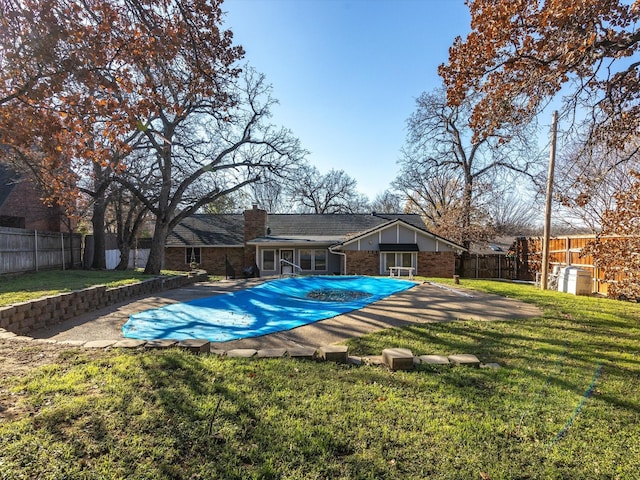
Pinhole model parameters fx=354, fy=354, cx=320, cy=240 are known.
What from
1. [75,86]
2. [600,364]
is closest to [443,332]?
[600,364]

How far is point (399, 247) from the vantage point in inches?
797

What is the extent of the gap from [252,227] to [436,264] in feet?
38.7

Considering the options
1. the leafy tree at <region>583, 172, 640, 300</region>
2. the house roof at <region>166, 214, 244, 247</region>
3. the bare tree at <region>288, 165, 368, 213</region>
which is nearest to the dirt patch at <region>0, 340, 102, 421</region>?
the leafy tree at <region>583, 172, 640, 300</region>

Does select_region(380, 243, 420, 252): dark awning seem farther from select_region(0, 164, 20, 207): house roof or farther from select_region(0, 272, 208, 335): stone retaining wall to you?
select_region(0, 164, 20, 207): house roof

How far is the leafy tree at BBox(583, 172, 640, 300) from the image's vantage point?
9305 mm

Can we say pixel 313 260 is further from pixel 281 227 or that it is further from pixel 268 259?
pixel 281 227

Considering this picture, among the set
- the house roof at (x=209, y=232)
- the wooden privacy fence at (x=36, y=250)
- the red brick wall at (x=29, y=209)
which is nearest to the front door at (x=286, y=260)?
the house roof at (x=209, y=232)

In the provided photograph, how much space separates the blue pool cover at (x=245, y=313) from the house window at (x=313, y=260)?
34.1 ft

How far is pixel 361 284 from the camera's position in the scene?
1277cm

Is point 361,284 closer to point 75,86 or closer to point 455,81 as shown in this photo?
point 455,81

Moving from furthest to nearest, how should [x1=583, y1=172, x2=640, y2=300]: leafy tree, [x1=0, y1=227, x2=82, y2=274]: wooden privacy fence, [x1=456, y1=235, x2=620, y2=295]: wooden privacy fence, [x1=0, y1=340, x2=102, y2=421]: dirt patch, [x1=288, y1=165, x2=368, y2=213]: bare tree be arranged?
[x1=288, y1=165, x2=368, y2=213]: bare tree, [x1=456, y1=235, x2=620, y2=295]: wooden privacy fence, [x1=0, y1=227, x2=82, y2=274]: wooden privacy fence, [x1=583, y1=172, x2=640, y2=300]: leafy tree, [x1=0, y1=340, x2=102, y2=421]: dirt patch

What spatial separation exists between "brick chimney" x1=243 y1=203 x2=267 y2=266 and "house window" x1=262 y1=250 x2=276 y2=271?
2.70ft

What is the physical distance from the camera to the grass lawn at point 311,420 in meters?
2.34

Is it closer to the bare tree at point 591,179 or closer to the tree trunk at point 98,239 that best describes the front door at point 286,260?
the tree trunk at point 98,239
